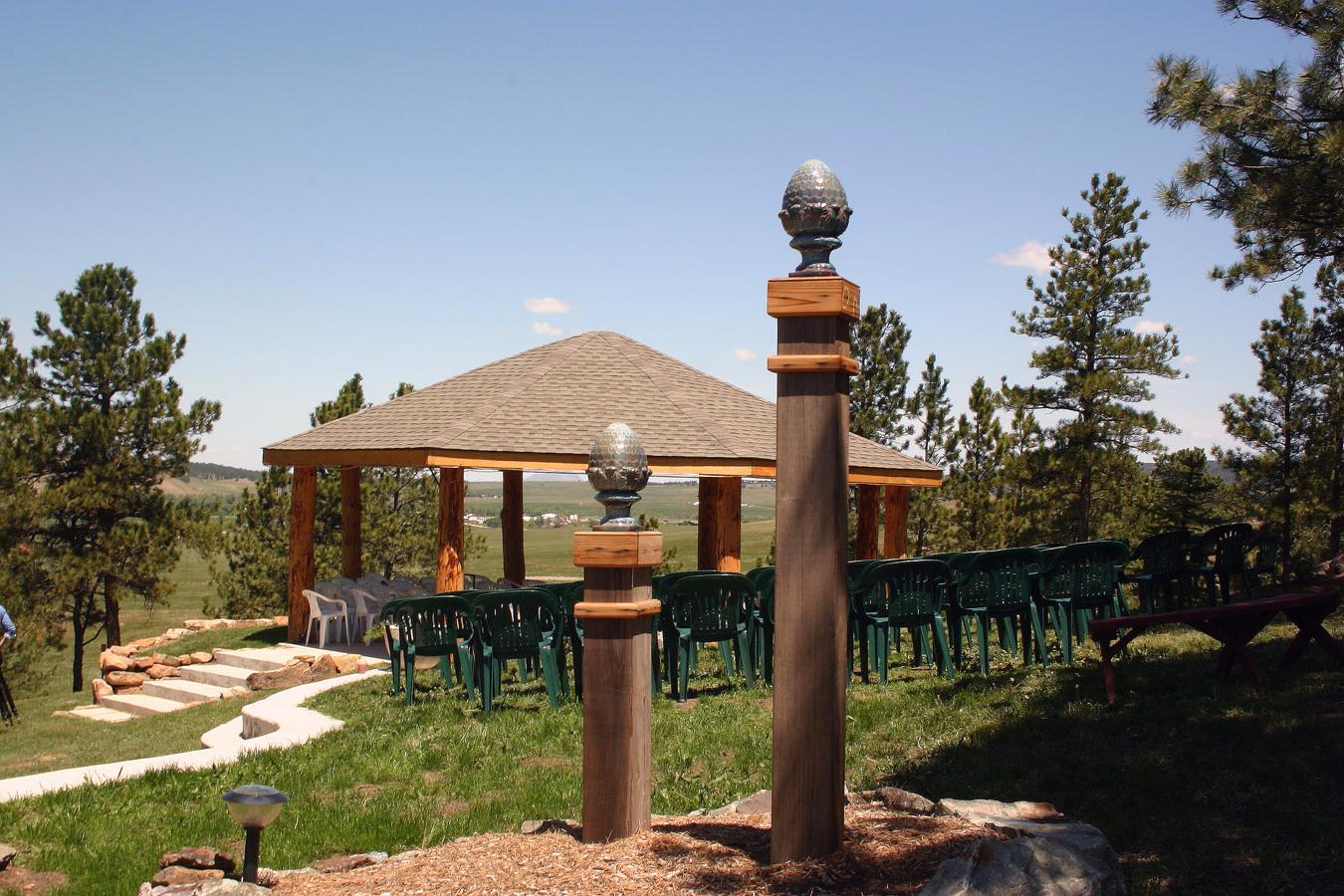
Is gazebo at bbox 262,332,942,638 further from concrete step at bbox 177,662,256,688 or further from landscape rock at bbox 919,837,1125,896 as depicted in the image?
landscape rock at bbox 919,837,1125,896

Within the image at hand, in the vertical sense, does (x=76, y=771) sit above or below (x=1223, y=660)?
below

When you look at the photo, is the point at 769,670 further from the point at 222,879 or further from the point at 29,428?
the point at 29,428

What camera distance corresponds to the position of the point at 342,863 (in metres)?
4.71

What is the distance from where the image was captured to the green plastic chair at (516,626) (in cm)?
846

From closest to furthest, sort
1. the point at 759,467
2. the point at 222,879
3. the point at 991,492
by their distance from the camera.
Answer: the point at 222,879
the point at 759,467
the point at 991,492

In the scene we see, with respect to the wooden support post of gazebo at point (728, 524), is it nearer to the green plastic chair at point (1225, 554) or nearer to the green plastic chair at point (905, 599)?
the green plastic chair at point (905, 599)

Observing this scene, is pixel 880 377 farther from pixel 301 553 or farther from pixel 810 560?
pixel 810 560

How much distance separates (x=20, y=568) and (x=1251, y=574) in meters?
20.8

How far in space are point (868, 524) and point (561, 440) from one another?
569 cm

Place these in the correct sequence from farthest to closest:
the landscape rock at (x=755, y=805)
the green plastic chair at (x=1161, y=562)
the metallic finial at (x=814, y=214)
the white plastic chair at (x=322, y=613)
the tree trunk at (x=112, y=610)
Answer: the tree trunk at (x=112, y=610) → the white plastic chair at (x=322, y=613) → the green plastic chair at (x=1161, y=562) → the landscape rock at (x=755, y=805) → the metallic finial at (x=814, y=214)

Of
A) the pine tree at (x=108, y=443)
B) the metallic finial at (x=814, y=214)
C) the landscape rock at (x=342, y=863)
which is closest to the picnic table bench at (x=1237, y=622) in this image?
Answer: the metallic finial at (x=814, y=214)

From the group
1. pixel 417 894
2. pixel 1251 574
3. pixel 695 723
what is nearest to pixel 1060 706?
pixel 695 723

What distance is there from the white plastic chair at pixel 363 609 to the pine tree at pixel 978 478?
11885mm

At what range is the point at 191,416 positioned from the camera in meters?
22.1
